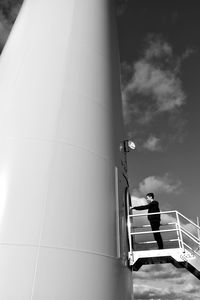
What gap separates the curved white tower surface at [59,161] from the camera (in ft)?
15.8

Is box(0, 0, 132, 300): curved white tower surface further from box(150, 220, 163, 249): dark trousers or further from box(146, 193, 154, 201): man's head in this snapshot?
box(146, 193, 154, 201): man's head

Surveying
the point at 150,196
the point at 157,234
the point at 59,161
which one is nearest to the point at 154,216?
the point at 157,234

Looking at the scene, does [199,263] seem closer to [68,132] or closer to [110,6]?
[68,132]

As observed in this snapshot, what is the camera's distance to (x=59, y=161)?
18.6ft

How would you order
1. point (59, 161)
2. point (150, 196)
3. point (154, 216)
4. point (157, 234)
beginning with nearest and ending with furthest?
point (59, 161), point (157, 234), point (154, 216), point (150, 196)

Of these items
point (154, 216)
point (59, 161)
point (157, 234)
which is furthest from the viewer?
point (154, 216)

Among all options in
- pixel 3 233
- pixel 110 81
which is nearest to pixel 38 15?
pixel 110 81

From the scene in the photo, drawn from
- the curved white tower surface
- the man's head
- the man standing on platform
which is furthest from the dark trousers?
the curved white tower surface

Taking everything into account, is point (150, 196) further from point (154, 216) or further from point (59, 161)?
point (59, 161)

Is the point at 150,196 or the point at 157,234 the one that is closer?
the point at 157,234

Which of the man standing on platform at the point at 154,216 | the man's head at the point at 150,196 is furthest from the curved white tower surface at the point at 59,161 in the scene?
the man's head at the point at 150,196

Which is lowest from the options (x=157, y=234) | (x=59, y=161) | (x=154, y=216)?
(x=157, y=234)

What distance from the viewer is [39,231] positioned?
4.93m

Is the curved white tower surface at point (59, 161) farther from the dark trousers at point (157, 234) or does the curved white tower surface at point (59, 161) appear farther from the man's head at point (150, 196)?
the man's head at point (150, 196)
